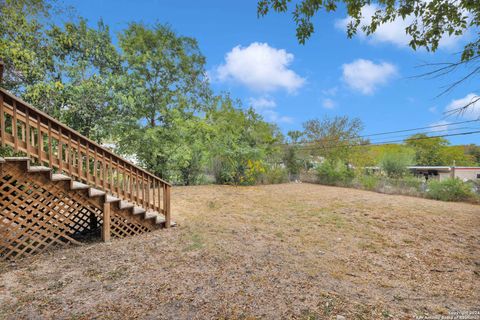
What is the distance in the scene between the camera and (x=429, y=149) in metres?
31.2

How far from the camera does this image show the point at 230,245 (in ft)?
13.1

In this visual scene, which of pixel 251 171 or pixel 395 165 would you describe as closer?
pixel 251 171

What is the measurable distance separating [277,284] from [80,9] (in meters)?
10.9

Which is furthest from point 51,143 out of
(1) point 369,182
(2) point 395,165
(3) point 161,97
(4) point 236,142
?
(2) point 395,165

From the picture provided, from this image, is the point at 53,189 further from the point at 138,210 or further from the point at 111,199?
the point at 138,210

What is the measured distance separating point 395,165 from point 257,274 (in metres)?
14.6

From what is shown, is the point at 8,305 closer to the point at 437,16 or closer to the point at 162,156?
the point at 437,16

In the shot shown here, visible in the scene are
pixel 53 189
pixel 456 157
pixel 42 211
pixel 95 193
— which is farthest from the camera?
pixel 456 157

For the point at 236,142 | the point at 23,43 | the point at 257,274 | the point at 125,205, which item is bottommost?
the point at 257,274

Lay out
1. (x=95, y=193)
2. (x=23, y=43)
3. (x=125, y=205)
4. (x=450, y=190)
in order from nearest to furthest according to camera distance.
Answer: (x=95, y=193) → (x=125, y=205) → (x=23, y=43) → (x=450, y=190)

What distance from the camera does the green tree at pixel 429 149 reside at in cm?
3062

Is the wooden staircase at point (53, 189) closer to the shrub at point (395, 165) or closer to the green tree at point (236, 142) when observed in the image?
the green tree at point (236, 142)

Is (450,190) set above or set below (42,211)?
below

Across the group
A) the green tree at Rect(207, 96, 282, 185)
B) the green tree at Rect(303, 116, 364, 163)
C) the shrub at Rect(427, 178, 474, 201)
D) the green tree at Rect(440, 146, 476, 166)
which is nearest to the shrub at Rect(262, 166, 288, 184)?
the green tree at Rect(207, 96, 282, 185)
